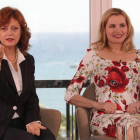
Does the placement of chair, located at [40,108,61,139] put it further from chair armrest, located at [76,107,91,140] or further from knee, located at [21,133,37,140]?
knee, located at [21,133,37,140]

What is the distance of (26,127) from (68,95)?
575 mm

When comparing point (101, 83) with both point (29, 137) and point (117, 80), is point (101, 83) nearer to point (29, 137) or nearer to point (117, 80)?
point (117, 80)

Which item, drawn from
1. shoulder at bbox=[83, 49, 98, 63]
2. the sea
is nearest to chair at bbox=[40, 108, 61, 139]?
shoulder at bbox=[83, 49, 98, 63]

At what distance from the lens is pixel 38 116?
99.0 inches

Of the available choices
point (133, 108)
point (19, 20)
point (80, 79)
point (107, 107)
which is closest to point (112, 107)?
point (107, 107)

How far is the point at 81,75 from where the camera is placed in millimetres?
2916

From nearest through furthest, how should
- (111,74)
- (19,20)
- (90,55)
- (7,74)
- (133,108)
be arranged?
(7,74) < (19,20) < (133,108) < (111,74) < (90,55)

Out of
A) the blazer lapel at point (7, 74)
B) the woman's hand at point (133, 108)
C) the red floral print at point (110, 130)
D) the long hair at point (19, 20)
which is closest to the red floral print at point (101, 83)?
the woman's hand at point (133, 108)

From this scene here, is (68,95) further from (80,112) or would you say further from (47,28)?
(47,28)

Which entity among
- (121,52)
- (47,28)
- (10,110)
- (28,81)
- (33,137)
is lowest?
(33,137)

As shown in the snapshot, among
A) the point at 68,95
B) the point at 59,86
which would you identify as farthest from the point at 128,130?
the point at 59,86

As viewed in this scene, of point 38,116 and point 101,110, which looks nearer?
point 38,116

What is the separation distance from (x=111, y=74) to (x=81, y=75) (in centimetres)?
27

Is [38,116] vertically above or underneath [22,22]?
underneath
